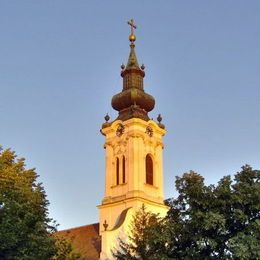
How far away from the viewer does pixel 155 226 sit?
106ft

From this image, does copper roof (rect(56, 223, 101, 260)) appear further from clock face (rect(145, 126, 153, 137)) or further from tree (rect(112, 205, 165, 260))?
tree (rect(112, 205, 165, 260))

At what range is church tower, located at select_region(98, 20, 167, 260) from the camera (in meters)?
54.5

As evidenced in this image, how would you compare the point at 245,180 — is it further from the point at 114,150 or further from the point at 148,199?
→ the point at 114,150

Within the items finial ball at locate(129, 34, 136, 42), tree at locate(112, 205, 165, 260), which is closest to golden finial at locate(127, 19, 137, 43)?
finial ball at locate(129, 34, 136, 42)

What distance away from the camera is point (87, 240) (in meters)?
54.8

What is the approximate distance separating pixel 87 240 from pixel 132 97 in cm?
1388

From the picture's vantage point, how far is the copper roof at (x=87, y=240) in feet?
172

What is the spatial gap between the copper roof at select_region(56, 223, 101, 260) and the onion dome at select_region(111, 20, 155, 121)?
1062 cm

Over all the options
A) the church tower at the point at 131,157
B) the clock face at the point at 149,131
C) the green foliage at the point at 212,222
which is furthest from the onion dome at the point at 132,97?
the green foliage at the point at 212,222

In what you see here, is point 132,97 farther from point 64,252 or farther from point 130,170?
point 64,252

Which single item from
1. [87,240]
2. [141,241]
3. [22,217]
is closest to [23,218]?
[22,217]

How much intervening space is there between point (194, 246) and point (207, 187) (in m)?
2.92

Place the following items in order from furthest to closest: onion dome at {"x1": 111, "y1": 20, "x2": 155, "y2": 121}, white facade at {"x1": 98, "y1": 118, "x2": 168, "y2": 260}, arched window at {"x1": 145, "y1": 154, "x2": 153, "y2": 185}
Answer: onion dome at {"x1": 111, "y1": 20, "x2": 155, "y2": 121}
arched window at {"x1": 145, "y1": 154, "x2": 153, "y2": 185}
white facade at {"x1": 98, "y1": 118, "x2": 168, "y2": 260}

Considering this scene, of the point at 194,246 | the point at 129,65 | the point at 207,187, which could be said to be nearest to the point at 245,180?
the point at 207,187
